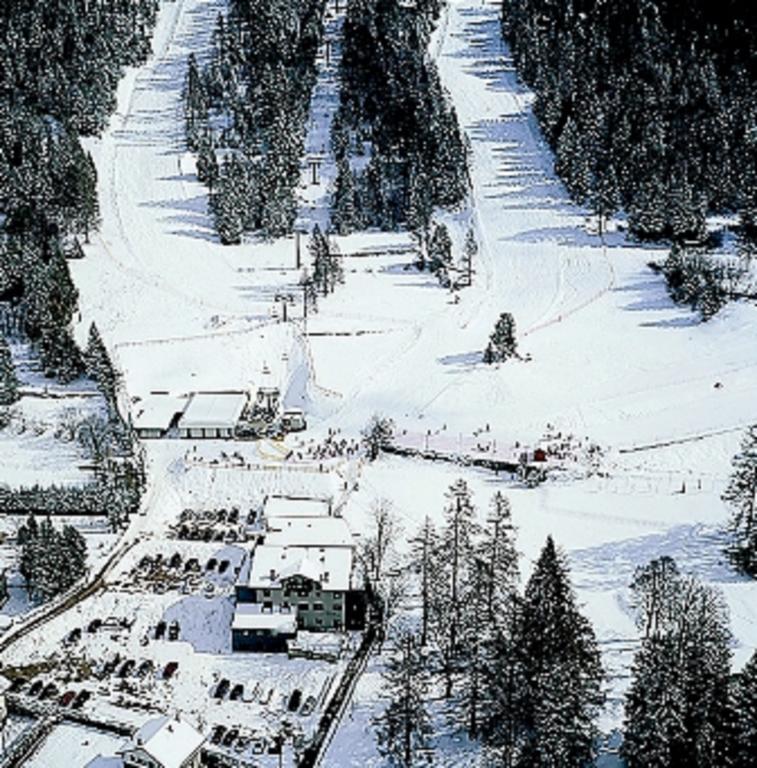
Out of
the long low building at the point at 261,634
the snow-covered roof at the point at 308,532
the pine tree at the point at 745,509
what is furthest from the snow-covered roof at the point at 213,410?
the pine tree at the point at 745,509

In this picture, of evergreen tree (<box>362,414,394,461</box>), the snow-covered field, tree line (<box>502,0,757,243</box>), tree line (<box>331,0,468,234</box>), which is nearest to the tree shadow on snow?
the snow-covered field

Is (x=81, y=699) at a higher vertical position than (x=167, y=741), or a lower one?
lower

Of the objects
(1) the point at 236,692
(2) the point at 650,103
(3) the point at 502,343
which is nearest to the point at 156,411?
(3) the point at 502,343

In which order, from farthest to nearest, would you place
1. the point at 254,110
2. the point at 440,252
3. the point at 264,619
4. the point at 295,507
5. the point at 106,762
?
the point at 254,110 < the point at 440,252 < the point at 295,507 < the point at 264,619 < the point at 106,762

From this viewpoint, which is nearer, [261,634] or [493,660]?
[493,660]

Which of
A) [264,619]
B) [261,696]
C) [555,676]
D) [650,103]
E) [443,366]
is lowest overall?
[443,366]

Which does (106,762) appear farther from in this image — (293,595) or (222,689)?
(293,595)

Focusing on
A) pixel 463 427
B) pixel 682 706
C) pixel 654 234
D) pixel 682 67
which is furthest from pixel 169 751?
pixel 682 67

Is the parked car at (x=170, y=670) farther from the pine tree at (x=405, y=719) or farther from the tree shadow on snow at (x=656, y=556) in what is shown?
the tree shadow on snow at (x=656, y=556)
